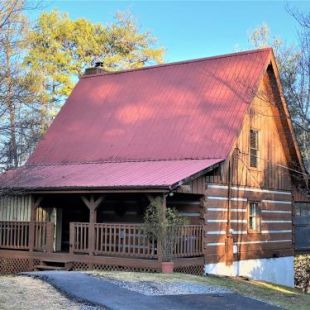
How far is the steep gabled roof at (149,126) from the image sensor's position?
63.2 feet

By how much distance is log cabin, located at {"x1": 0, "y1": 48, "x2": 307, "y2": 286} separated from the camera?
60.4 feet

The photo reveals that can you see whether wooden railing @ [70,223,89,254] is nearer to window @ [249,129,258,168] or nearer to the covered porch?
the covered porch

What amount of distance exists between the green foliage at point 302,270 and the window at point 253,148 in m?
7.43

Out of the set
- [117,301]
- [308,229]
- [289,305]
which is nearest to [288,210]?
[308,229]

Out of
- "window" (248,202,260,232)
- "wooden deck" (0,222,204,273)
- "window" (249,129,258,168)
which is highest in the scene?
"window" (249,129,258,168)

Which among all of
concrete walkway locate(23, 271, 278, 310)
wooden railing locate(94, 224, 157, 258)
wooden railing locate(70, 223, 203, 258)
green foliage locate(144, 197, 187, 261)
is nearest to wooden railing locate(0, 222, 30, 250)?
wooden railing locate(70, 223, 203, 258)

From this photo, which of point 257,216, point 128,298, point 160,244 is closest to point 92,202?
point 160,244

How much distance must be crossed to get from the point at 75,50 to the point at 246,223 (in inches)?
875

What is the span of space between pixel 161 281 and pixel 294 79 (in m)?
8.17

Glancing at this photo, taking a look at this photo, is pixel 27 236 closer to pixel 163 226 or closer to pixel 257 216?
pixel 163 226

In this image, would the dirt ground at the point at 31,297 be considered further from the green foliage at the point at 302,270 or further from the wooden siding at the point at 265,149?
the green foliage at the point at 302,270

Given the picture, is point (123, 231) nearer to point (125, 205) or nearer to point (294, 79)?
point (125, 205)

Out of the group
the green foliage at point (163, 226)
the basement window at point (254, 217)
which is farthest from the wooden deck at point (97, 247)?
the basement window at point (254, 217)

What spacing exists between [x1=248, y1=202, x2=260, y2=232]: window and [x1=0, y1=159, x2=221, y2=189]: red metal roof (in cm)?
428
